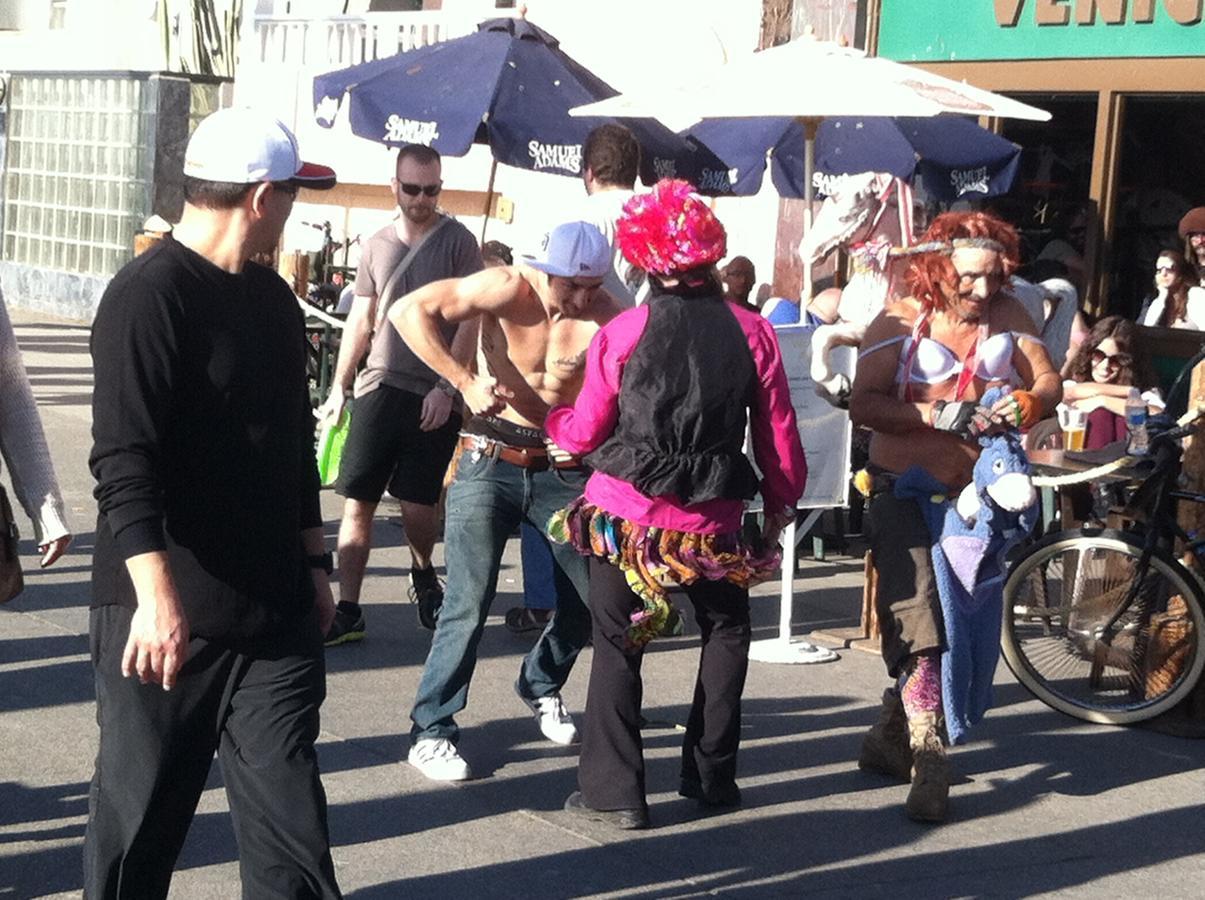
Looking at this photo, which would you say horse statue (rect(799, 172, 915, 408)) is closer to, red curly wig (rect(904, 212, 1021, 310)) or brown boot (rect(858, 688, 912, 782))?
red curly wig (rect(904, 212, 1021, 310))

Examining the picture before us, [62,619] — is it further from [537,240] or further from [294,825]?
[294,825]

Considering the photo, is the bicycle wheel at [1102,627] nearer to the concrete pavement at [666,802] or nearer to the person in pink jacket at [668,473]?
the concrete pavement at [666,802]

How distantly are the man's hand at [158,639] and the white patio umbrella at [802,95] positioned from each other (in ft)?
15.6

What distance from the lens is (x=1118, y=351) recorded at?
978 centimetres

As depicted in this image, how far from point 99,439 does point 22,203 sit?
2366 cm

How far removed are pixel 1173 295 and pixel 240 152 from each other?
8.24m

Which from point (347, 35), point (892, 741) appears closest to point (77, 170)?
point (347, 35)

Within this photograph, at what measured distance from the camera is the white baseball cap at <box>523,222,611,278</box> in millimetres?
6051

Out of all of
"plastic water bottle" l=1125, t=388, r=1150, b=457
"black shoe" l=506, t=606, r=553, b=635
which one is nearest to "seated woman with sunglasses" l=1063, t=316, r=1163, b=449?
"plastic water bottle" l=1125, t=388, r=1150, b=457

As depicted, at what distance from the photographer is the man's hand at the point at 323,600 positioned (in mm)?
4383

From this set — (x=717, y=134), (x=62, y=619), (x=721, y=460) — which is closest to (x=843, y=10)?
(x=717, y=134)

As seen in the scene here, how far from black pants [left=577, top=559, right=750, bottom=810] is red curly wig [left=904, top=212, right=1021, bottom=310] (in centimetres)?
118

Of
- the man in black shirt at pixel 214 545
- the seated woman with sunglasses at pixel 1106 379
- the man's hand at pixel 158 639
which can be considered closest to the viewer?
the man's hand at pixel 158 639

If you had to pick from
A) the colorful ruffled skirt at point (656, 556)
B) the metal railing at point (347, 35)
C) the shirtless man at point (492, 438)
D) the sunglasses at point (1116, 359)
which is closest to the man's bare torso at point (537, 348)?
the shirtless man at point (492, 438)
